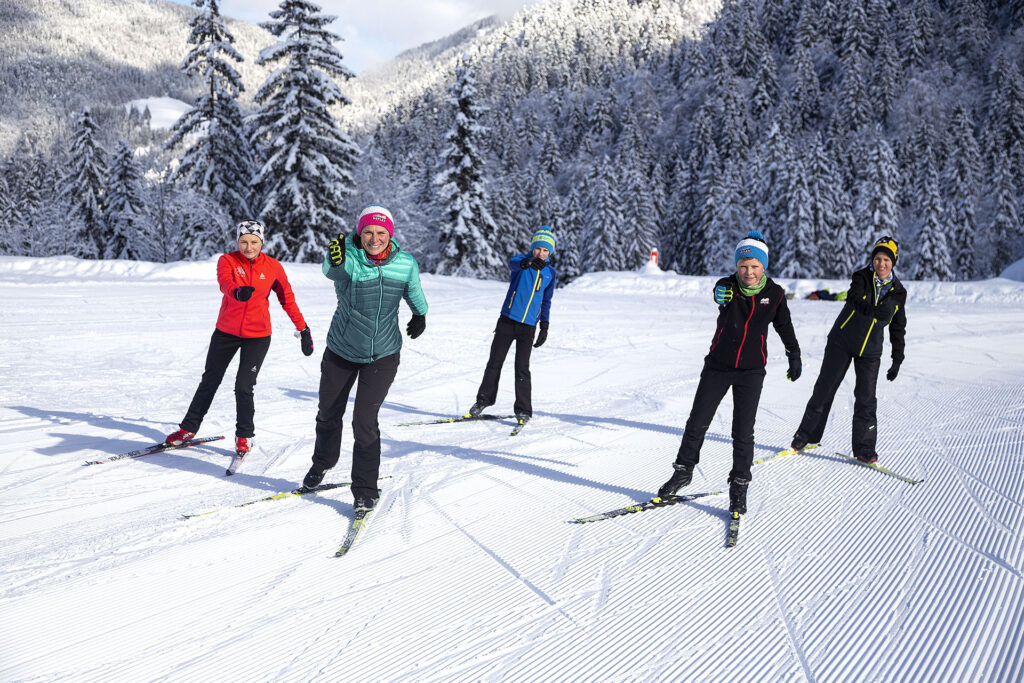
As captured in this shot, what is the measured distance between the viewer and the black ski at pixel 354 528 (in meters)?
3.49

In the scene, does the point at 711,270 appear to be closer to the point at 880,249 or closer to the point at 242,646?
the point at 880,249

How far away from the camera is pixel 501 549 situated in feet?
11.9

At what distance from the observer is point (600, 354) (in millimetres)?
10820

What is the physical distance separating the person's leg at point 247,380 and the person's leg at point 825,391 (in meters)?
5.04

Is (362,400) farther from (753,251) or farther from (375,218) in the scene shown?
(753,251)

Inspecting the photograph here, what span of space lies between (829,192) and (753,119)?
35620 millimetres

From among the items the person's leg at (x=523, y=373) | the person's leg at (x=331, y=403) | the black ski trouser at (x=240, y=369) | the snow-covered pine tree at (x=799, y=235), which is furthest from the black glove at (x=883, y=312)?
the snow-covered pine tree at (x=799, y=235)

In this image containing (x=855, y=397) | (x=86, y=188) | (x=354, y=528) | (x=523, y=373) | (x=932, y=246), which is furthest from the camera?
(x=932, y=246)

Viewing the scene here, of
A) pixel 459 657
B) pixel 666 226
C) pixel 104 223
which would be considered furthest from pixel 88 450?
pixel 666 226

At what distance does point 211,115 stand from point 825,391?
2591cm

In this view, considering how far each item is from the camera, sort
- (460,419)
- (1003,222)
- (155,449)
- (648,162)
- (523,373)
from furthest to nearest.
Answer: (648,162) < (1003,222) < (460,419) < (523,373) < (155,449)

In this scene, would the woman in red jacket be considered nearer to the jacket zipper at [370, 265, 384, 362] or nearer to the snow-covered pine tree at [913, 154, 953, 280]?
the jacket zipper at [370, 265, 384, 362]

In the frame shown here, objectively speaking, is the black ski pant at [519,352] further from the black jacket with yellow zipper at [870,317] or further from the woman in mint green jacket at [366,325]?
the black jacket with yellow zipper at [870,317]

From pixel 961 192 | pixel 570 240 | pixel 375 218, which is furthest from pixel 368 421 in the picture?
pixel 961 192
